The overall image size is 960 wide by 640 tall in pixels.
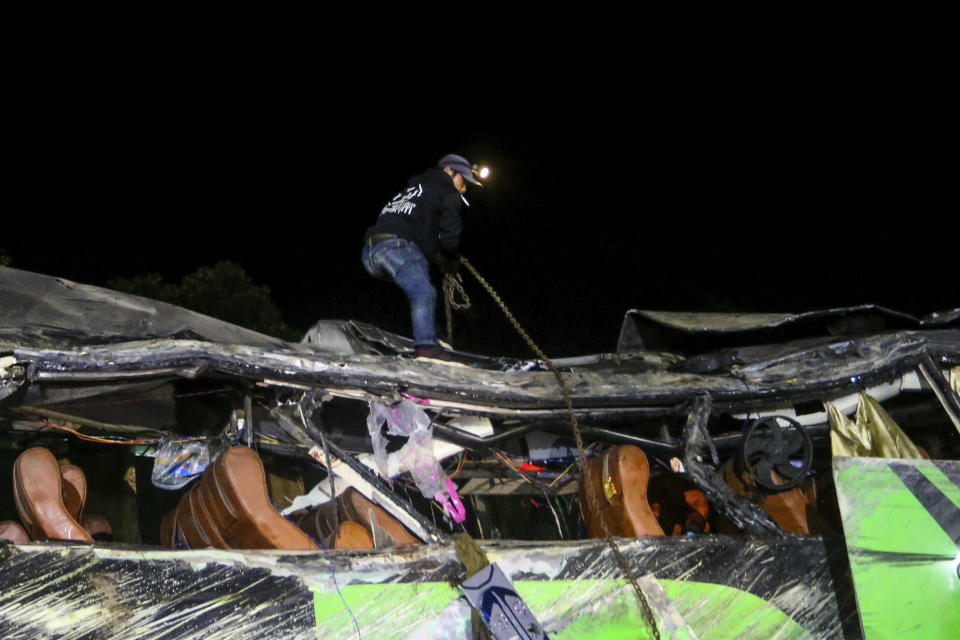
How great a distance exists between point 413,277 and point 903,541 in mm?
3061

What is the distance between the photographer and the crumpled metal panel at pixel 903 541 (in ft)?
13.8

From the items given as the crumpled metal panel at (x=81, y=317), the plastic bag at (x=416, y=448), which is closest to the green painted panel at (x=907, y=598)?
the plastic bag at (x=416, y=448)

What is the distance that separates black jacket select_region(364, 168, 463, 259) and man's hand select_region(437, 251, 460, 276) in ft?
0.34

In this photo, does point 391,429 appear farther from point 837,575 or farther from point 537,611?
point 837,575

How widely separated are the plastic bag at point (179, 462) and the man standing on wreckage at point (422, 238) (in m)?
1.30

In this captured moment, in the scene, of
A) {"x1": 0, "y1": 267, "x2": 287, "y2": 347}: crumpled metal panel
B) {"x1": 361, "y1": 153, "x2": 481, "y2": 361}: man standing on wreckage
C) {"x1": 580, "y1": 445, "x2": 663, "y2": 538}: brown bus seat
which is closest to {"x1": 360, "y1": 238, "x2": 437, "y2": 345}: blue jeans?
{"x1": 361, "y1": 153, "x2": 481, "y2": 361}: man standing on wreckage

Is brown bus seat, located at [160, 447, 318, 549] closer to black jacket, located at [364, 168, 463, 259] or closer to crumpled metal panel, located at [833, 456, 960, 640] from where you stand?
black jacket, located at [364, 168, 463, 259]

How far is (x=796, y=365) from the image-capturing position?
508cm

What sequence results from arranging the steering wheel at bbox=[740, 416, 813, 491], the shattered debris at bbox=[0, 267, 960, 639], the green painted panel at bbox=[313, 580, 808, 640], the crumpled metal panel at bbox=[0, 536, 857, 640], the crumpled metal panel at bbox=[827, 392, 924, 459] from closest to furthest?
the crumpled metal panel at bbox=[0, 536, 857, 640] < the shattered debris at bbox=[0, 267, 960, 639] < the green painted panel at bbox=[313, 580, 808, 640] < the steering wheel at bbox=[740, 416, 813, 491] < the crumpled metal panel at bbox=[827, 392, 924, 459]

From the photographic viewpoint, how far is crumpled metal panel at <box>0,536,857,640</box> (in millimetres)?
3000

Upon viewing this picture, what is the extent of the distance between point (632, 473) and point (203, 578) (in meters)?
2.29

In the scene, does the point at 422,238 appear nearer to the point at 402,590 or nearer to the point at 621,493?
the point at 621,493

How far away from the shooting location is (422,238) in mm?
5164

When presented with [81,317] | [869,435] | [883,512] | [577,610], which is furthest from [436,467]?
[869,435]
